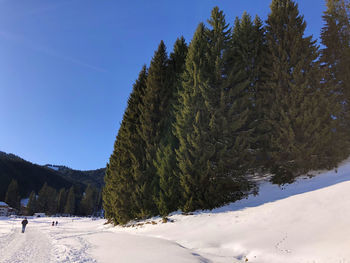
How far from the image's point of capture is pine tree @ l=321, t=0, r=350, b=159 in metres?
16.0

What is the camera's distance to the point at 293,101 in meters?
14.7

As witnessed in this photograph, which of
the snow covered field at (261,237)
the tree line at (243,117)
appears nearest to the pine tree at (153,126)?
the tree line at (243,117)

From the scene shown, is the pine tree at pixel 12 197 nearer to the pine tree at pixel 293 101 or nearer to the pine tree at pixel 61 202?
the pine tree at pixel 61 202

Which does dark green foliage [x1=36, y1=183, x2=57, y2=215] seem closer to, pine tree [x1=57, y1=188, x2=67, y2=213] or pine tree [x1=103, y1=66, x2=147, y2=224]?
pine tree [x1=57, y1=188, x2=67, y2=213]

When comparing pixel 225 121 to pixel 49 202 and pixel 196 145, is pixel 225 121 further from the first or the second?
pixel 49 202

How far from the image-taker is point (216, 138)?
1521 centimetres

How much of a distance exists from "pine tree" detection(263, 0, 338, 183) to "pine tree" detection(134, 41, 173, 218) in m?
9.61

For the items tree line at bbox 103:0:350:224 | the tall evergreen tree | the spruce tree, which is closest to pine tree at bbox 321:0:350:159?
tree line at bbox 103:0:350:224

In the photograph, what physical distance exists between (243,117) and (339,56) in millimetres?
12011

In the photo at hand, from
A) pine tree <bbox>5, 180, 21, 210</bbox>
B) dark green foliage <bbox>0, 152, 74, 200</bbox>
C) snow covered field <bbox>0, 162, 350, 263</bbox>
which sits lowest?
snow covered field <bbox>0, 162, 350, 263</bbox>

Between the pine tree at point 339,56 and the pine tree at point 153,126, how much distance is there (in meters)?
13.9

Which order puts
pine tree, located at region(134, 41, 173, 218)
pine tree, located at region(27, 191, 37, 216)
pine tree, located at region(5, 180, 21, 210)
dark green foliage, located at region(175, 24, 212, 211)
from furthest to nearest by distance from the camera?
pine tree, located at region(5, 180, 21, 210) → pine tree, located at region(27, 191, 37, 216) → pine tree, located at region(134, 41, 173, 218) → dark green foliage, located at region(175, 24, 212, 211)

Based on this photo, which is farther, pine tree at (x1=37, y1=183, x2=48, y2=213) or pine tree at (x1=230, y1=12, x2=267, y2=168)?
pine tree at (x1=37, y1=183, x2=48, y2=213)

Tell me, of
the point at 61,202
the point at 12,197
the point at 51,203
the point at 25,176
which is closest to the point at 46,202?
the point at 51,203
